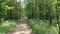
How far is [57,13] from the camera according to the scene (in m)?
24.8

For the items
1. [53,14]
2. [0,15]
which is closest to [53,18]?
[53,14]

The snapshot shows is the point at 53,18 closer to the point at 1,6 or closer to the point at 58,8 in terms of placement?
the point at 58,8

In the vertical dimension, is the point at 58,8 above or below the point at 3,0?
below

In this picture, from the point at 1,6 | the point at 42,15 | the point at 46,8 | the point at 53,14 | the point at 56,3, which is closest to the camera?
the point at 1,6

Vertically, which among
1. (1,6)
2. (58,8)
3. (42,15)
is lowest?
(42,15)

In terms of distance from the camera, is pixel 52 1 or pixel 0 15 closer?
pixel 0 15

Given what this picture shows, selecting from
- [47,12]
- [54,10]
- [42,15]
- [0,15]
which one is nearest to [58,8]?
[54,10]

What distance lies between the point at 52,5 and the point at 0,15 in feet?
38.9

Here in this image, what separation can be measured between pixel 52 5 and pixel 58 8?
42.5 inches

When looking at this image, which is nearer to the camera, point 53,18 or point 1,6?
point 1,6

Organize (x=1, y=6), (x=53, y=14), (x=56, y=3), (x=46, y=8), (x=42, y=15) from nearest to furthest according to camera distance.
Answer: (x=1, y=6)
(x=56, y=3)
(x=53, y=14)
(x=46, y=8)
(x=42, y=15)

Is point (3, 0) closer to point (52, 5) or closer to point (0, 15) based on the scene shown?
point (0, 15)

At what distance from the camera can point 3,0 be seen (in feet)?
48.5

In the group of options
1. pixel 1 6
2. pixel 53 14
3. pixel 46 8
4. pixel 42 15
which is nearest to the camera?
pixel 1 6
